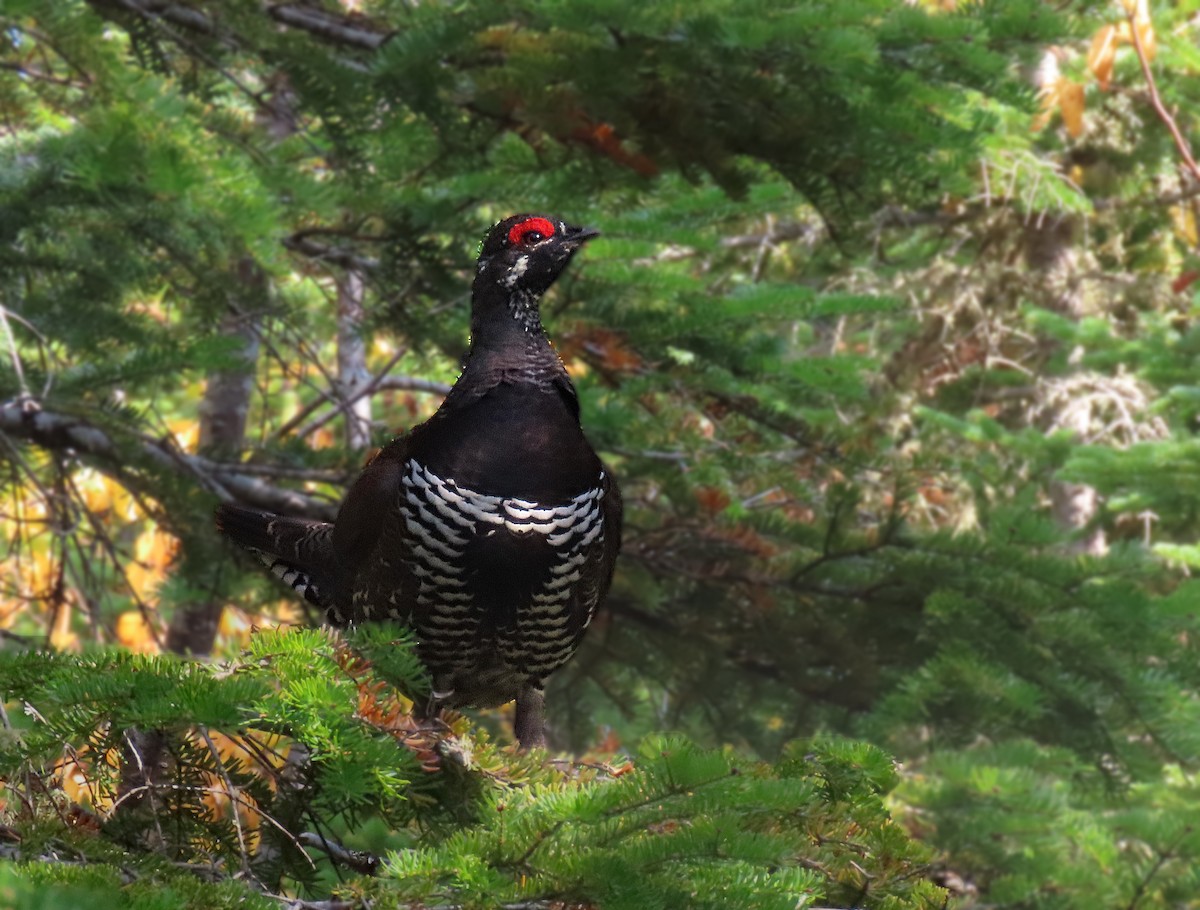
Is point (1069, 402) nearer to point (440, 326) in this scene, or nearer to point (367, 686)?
point (440, 326)

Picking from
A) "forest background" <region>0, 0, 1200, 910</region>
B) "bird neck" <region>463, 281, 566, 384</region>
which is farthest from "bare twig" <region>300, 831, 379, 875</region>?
"bird neck" <region>463, 281, 566, 384</region>

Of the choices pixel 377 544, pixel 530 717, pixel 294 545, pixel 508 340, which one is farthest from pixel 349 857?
pixel 294 545

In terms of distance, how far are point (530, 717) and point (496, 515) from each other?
0.88 metres

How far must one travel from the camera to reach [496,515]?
3.12 meters

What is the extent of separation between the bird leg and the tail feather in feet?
1.80

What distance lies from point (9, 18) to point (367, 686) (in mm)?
2542

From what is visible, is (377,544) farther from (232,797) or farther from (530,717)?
(232,797)

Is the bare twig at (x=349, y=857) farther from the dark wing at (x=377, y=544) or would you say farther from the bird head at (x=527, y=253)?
the bird head at (x=527, y=253)

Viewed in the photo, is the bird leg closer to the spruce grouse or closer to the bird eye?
the spruce grouse

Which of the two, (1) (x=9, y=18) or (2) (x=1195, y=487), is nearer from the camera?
(1) (x=9, y=18)

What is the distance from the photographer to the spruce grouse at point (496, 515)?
314 centimetres

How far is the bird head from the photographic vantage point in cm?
348

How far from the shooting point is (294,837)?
210cm

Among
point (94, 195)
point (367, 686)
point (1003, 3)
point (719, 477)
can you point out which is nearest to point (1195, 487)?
point (719, 477)
